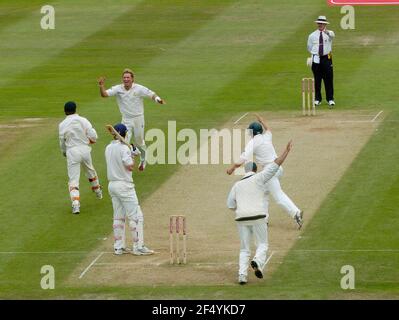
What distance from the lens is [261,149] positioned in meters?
25.9

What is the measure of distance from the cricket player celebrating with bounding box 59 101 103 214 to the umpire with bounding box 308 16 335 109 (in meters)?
9.58

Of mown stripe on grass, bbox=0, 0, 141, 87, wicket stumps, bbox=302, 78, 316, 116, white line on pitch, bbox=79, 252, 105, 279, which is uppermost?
mown stripe on grass, bbox=0, 0, 141, 87

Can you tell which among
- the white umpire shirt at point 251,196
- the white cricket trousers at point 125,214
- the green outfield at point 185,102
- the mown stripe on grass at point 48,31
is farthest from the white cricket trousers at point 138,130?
the mown stripe on grass at point 48,31

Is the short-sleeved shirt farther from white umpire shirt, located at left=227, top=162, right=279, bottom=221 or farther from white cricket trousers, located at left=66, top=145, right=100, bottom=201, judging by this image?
white umpire shirt, located at left=227, top=162, right=279, bottom=221

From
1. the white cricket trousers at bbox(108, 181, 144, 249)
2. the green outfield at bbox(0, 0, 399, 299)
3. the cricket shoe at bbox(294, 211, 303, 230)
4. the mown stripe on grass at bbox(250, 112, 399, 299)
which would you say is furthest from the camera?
the cricket shoe at bbox(294, 211, 303, 230)

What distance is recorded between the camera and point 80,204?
27719 millimetres

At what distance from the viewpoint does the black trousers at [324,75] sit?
117 feet

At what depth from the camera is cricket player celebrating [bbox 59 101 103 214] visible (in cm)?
2748

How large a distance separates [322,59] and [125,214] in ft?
40.4

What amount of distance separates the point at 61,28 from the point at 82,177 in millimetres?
15869

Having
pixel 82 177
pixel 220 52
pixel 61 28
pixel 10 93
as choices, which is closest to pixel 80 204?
pixel 82 177

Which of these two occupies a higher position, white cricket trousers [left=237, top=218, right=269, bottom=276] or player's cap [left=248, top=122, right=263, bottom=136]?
player's cap [left=248, top=122, right=263, bottom=136]

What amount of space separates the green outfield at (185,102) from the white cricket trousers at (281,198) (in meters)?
0.44

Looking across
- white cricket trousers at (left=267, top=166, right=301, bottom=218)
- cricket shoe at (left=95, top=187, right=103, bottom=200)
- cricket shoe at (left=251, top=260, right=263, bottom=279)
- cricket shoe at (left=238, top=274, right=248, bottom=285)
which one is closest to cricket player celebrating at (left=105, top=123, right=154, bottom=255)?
cricket shoe at (left=238, top=274, right=248, bottom=285)
